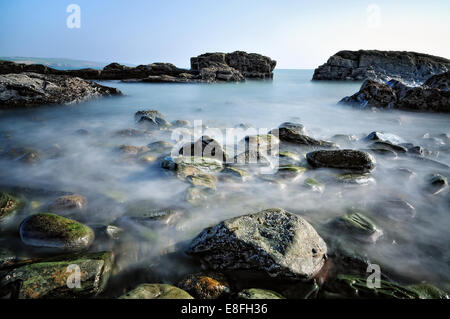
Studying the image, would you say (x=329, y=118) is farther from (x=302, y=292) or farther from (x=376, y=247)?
(x=302, y=292)

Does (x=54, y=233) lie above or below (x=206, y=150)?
below

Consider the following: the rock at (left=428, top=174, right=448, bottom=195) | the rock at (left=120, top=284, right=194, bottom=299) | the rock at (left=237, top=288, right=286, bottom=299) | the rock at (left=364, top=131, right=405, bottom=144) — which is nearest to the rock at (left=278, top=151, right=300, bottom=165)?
the rock at (left=428, top=174, right=448, bottom=195)

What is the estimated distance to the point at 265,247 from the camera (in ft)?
6.22

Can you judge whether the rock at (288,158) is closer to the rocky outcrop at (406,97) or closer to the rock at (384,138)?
the rock at (384,138)

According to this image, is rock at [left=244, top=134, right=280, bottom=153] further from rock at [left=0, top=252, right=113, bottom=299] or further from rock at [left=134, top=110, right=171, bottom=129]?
rock at [left=0, top=252, right=113, bottom=299]

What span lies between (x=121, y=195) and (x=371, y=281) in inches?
120

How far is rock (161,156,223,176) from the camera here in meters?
3.81

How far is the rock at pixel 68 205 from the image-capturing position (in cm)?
279

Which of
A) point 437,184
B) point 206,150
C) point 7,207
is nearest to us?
point 7,207

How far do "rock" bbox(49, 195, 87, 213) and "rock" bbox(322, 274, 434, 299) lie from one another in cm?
288

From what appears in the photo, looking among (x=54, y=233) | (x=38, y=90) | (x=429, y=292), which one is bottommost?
(x=429, y=292)

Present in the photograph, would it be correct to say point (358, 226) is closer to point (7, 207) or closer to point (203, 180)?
point (203, 180)

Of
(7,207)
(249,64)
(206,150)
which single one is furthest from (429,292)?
(249,64)

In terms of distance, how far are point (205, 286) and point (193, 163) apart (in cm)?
239
